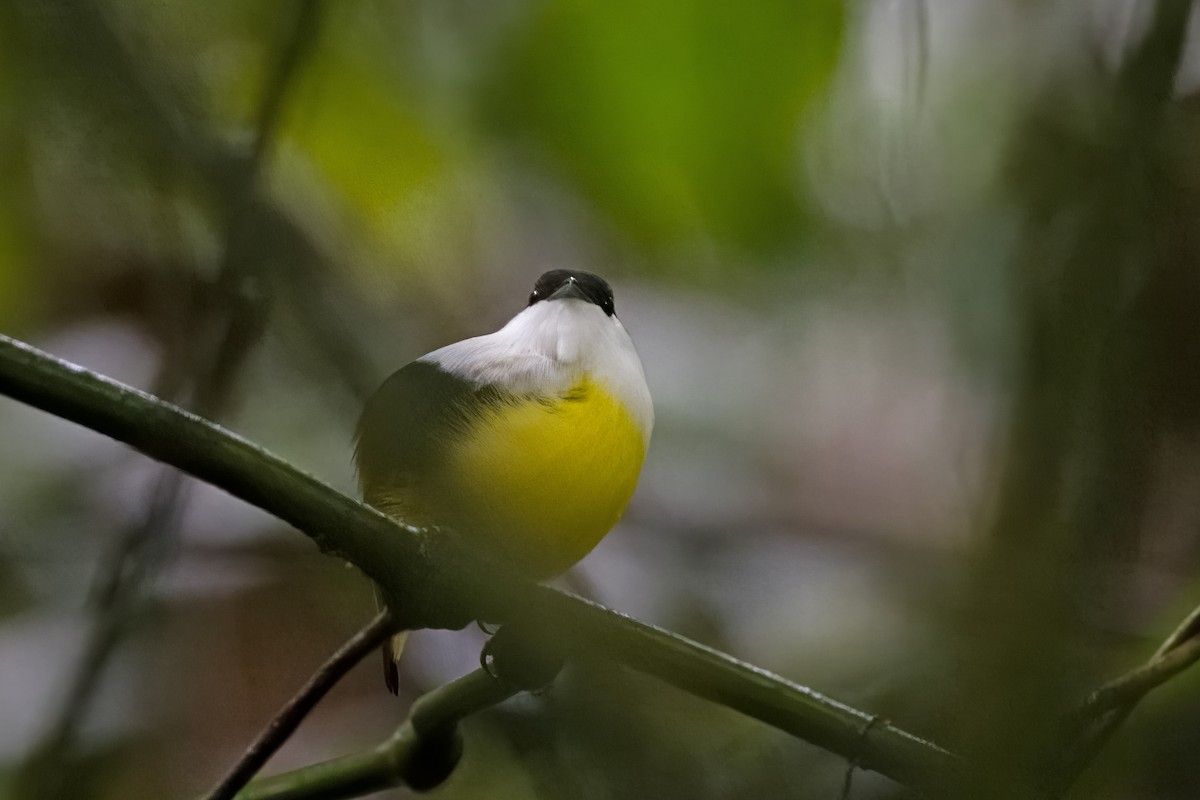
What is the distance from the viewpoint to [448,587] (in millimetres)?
478

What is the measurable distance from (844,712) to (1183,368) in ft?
1.02

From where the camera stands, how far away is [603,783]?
0.55 m

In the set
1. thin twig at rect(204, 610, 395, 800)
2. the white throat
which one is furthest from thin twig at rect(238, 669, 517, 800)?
the white throat

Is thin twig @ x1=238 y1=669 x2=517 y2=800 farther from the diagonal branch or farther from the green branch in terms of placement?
the diagonal branch

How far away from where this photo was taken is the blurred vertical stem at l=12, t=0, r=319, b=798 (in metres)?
0.63

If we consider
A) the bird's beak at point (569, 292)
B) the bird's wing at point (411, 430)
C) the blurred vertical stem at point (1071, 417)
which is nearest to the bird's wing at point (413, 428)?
the bird's wing at point (411, 430)

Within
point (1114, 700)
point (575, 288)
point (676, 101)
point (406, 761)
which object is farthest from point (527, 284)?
point (1114, 700)

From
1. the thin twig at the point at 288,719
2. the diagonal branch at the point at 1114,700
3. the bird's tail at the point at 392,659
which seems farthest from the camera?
the bird's tail at the point at 392,659

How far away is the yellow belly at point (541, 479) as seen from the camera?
1.93 feet

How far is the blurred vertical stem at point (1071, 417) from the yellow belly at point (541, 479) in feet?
0.73

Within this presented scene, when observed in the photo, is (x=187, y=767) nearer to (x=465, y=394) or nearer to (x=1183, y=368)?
(x=465, y=394)

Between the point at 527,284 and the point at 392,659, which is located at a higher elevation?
the point at 527,284

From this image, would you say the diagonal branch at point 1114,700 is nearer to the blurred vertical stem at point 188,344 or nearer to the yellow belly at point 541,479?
the yellow belly at point 541,479

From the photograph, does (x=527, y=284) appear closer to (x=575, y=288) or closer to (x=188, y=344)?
(x=575, y=288)
